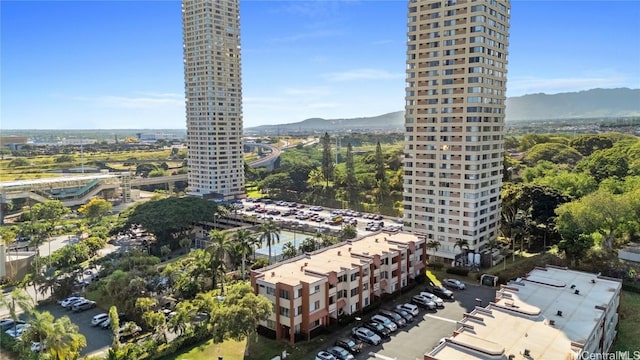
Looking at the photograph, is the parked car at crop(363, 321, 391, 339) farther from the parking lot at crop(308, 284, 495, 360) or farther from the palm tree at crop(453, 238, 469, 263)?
the palm tree at crop(453, 238, 469, 263)

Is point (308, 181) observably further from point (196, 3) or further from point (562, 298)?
point (562, 298)

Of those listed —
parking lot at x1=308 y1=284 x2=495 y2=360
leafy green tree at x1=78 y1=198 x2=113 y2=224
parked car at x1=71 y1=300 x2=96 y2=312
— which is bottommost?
parked car at x1=71 y1=300 x2=96 y2=312

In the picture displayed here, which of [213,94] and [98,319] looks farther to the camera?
[213,94]

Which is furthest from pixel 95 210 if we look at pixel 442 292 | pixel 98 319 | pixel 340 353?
pixel 340 353

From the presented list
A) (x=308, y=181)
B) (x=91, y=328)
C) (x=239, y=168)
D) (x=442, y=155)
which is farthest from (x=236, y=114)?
(x=91, y=328)

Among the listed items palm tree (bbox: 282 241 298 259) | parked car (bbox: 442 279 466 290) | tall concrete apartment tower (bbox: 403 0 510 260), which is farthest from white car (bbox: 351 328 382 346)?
tall concrete apartment tower (bbox: 403 0 510 260)

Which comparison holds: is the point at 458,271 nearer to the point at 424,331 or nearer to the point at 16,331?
the point at 424,331
